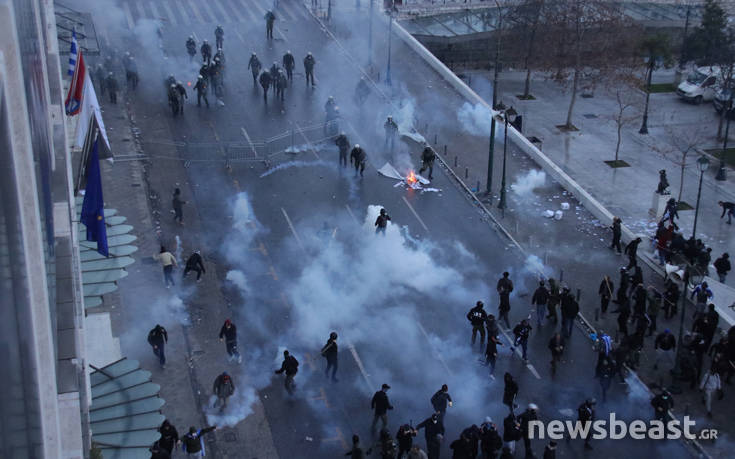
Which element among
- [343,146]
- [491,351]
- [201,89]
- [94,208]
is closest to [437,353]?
[491,351]

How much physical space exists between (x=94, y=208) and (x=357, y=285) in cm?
884

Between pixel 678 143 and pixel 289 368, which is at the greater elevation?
pixel 678 143

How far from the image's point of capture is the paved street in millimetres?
19359

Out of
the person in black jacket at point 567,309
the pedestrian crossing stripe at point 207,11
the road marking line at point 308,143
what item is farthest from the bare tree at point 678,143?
the pedestrian crossing stripe at point 207,11

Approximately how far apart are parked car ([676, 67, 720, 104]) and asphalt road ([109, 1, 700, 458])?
47.5 feet

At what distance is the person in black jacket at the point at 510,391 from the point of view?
18.5 metres

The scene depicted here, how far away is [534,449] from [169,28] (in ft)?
109

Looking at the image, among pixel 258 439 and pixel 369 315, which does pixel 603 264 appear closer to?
pixel 369 315

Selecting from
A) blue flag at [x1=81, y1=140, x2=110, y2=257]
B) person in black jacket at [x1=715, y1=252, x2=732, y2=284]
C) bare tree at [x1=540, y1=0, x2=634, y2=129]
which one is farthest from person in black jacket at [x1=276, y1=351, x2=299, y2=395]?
bare tree at [x1=540, y1=0, x2=634, y2=129]

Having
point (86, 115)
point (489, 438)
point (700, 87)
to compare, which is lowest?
point (489, 438)

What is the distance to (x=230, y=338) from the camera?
20.0m

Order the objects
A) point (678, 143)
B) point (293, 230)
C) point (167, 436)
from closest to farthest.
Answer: point (167, 436)
point (293, 230)
point (678, 143)

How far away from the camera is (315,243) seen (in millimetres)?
25859

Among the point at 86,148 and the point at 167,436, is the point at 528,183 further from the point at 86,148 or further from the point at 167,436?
the point at 167,436
